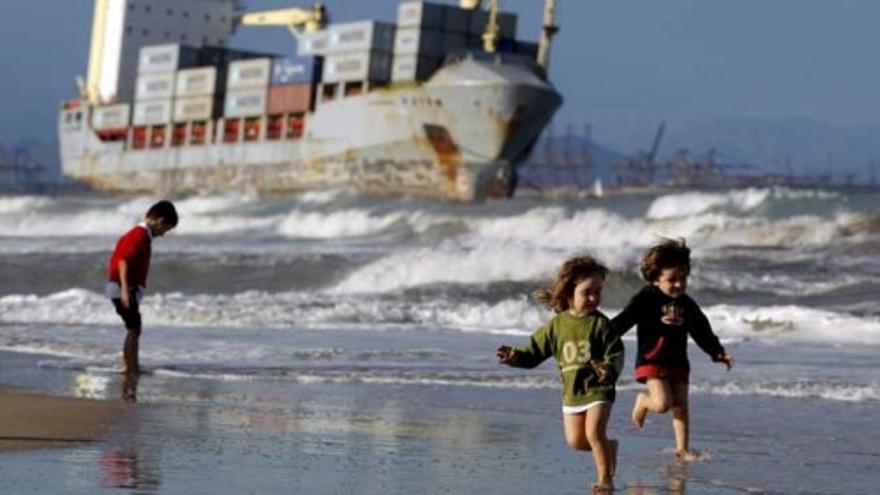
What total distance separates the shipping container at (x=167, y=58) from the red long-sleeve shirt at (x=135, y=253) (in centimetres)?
6537

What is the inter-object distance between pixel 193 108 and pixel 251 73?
4.87 meters

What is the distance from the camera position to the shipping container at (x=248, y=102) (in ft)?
233

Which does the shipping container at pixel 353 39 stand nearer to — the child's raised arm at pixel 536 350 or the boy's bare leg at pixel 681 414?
the boy's bare leg at pixel 681 414

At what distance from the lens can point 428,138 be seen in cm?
6084

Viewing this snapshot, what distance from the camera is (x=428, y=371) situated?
1236 cm

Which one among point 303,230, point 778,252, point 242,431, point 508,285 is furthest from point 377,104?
point 242,431

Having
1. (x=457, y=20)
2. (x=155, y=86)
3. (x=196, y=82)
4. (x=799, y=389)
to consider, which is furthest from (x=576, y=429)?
(x=155, y=86)

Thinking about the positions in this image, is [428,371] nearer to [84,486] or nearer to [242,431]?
[242,431]

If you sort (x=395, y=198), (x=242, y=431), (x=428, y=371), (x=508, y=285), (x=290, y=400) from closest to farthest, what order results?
(x=242, y=431) < (x=290, y=400) < (x=428, y=371) < (x=508, y=285) < (x=395, y=198)

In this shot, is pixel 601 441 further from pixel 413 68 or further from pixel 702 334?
pixel 413 68

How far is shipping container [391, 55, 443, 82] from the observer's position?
63.6 metres

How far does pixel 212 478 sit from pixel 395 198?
54286mm

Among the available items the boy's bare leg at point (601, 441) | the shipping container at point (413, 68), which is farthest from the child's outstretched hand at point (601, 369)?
the shipping container at point (413, 68)

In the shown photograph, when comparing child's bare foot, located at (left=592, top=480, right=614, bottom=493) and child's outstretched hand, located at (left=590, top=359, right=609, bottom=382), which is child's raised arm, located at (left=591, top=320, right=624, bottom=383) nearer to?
child's outstretched hand, located at (left=590, top=359, right=609, bottom=382)
